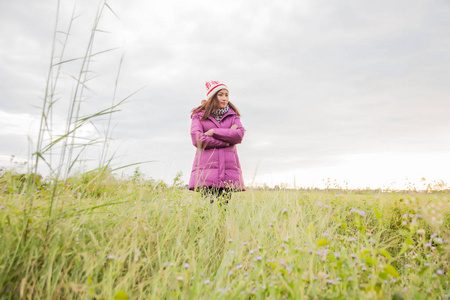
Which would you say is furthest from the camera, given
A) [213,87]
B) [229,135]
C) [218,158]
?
[213,87]

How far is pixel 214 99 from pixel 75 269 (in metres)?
4.22

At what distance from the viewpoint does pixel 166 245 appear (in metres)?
3.24

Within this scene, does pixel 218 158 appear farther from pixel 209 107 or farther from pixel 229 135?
pixel 209 107

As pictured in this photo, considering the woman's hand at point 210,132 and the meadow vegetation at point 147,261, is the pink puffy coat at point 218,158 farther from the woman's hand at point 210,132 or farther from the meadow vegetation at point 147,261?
the meadow vegetation at point 147,261

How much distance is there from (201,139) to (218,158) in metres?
0.51

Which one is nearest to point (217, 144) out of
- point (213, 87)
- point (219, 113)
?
point (219, 113)

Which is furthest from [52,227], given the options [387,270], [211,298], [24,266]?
[387,270]

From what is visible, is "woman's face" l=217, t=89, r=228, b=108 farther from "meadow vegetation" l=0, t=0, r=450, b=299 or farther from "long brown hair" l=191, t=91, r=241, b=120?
"meadow vegetation" l=0, t=0, r=450, b=299

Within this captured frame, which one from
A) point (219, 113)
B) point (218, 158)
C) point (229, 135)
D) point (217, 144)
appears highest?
point (219, 113)

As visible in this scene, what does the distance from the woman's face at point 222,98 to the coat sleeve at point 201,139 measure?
23.8 inches

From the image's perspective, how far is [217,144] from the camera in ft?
17.9

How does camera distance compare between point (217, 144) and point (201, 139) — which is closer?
point (201, 139)

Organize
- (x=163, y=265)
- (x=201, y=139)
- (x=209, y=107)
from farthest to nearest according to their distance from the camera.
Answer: (x=209, y=107)
(x=201, y=139)
(x=163, y=265)

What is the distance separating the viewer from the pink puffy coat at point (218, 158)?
17.8ft
